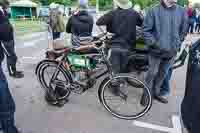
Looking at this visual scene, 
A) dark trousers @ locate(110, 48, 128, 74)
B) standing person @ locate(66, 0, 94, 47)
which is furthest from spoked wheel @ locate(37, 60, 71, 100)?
standing person @ locate(66, 0, 94, 47)

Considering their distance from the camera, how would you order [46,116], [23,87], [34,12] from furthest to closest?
[34,12] → [23,87] → [46,116]

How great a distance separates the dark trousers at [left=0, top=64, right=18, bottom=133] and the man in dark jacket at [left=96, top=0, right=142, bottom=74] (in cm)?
182

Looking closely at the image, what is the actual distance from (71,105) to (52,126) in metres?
0.75

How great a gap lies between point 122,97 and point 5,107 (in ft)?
6.29

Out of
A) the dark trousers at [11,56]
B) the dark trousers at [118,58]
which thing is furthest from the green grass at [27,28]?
the dark trousers at [118,58]

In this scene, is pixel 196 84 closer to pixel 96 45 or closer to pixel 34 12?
pixel 96 45

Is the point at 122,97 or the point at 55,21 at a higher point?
the point at 55,21

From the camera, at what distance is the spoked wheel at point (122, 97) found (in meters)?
3.57

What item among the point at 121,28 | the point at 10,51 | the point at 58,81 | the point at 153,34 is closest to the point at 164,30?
the point at 153,34

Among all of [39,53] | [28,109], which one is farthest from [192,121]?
[39,53]

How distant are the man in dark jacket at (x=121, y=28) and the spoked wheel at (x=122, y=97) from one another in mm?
401

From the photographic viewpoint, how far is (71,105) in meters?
4.08

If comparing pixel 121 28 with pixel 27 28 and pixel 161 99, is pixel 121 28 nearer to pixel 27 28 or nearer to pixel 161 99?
pixel 161 99

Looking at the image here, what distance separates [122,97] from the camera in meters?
3.93
